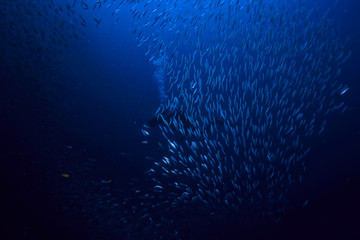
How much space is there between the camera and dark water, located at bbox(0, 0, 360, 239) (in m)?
9.43

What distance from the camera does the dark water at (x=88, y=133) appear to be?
9430 millimetres

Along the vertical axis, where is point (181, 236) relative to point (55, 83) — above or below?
below

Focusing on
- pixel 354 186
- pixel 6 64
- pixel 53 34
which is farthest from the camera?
pixel 354 186

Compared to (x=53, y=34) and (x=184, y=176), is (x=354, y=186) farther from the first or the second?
(x=53, y=34)

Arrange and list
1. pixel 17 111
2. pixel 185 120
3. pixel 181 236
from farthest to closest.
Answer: pixel 181 236 < pixel 17 111 < pixel 185 120

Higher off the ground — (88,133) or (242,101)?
(88,133)

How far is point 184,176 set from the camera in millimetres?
8633

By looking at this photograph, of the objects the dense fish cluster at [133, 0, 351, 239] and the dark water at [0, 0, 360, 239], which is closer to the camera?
the dense fish cluster at [133, 0, 351, 239]

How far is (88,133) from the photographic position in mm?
11359

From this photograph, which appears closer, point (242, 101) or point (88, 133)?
point (242, 101)

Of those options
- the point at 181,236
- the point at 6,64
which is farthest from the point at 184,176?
the point at 6,64

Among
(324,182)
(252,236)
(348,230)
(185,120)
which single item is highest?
(185,120)

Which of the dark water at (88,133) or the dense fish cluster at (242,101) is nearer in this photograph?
the dense fish cluster at (242,101)

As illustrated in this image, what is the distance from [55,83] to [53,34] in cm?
269
